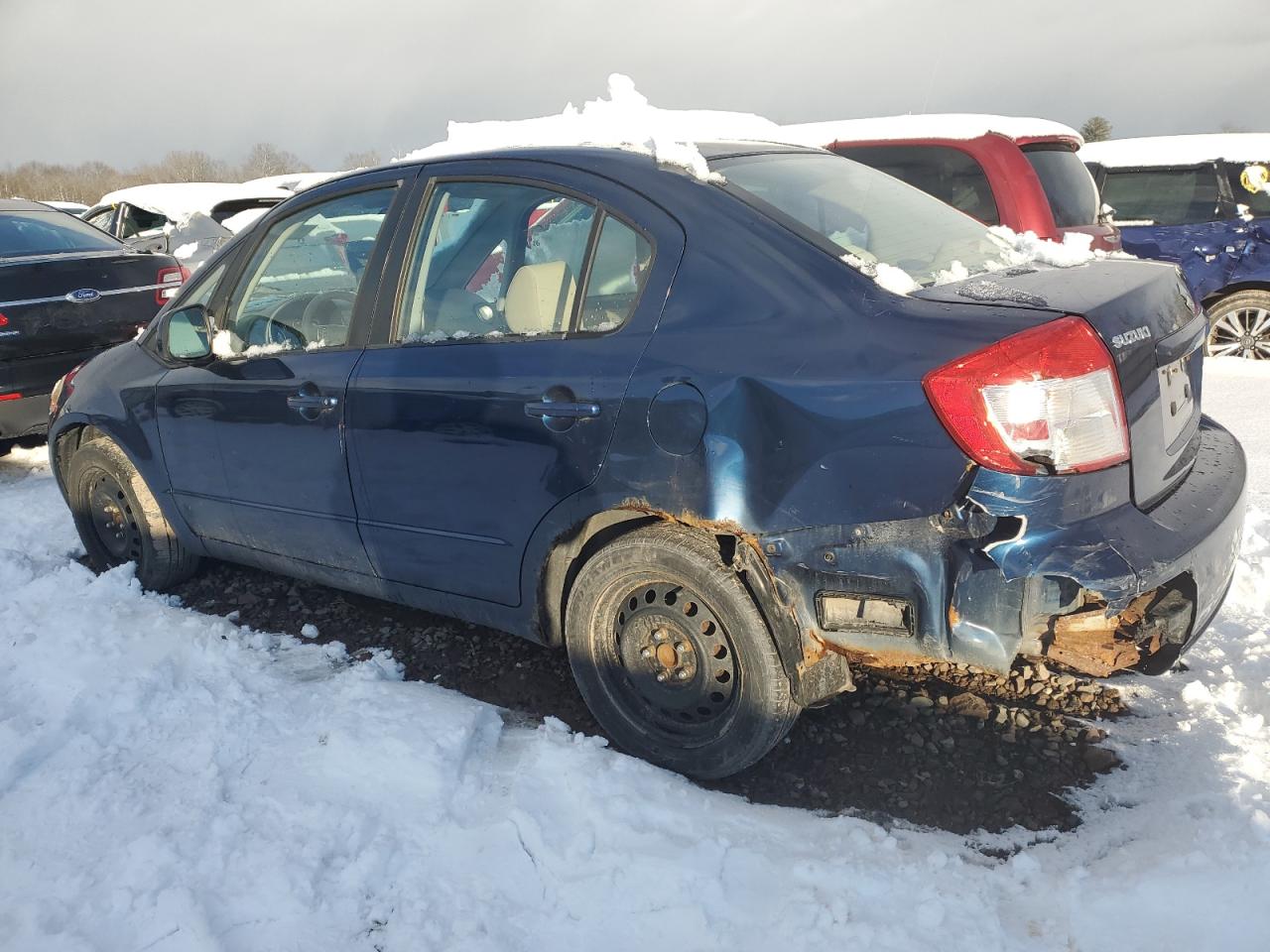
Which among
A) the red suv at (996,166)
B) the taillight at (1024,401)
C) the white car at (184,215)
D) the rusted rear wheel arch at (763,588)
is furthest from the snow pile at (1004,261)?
the white car at (184,215)

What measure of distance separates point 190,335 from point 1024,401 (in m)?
2.92

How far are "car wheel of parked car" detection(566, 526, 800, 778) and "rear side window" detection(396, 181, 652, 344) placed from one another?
26.5 inches

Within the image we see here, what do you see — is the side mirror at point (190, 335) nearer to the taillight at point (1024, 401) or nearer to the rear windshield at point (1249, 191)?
the taillight at point (1024, 401)

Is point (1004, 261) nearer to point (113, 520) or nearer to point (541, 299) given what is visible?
point (541, 299)

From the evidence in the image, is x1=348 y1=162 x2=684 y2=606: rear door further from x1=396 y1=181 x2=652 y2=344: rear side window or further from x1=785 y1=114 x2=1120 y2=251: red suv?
x1=785 y1=114 x2=1120 y2=251: red suv

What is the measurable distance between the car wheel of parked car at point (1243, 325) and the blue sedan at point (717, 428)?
6.17 m

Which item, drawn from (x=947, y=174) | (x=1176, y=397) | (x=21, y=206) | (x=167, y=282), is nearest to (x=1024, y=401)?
(x=1176, y=397)

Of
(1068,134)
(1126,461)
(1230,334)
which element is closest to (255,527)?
(1126,461)

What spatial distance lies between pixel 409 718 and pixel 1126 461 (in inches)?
83.2

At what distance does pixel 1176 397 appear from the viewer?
246 centimetres

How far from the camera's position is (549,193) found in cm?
286

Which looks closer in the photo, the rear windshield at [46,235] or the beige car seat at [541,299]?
the beige car seat at [541,299]

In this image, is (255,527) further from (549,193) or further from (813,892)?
(813,892)

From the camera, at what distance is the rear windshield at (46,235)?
641cm
